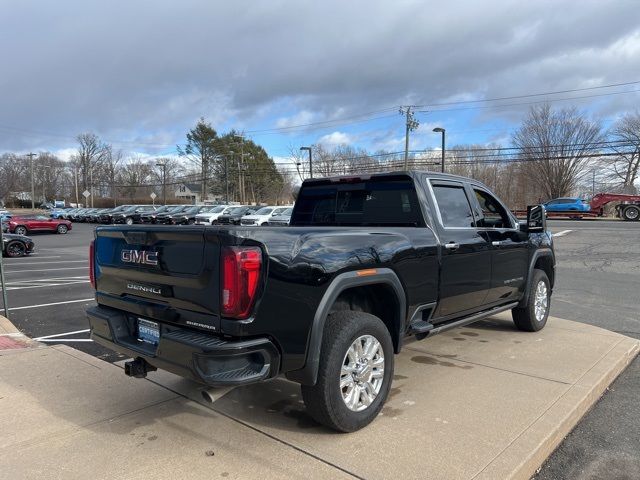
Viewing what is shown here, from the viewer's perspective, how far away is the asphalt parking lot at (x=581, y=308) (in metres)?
3.30

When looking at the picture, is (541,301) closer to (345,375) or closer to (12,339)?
(345,375)

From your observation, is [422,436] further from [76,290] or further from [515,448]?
[76,290]

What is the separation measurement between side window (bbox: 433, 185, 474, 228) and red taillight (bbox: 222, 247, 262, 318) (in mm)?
2299

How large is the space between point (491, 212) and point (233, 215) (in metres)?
31.2

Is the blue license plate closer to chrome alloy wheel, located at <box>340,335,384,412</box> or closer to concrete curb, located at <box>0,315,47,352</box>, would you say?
chrome alloy wheel, located at <box>340,335,384,412</box>

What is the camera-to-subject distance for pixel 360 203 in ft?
16.2

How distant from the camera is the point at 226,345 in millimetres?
2816

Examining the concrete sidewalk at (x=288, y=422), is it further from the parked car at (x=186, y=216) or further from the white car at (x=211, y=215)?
the parked car at (x=186, y=216)

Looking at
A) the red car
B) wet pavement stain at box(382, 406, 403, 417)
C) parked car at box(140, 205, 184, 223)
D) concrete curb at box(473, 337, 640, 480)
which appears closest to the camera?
concrete curb at box(473, 337, 640, 480)

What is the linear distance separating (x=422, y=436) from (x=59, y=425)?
265 centimetres

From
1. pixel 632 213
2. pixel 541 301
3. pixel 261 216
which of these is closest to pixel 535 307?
pixel 541 301

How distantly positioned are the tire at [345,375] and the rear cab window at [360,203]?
1.27m

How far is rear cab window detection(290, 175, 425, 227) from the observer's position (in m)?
4.49

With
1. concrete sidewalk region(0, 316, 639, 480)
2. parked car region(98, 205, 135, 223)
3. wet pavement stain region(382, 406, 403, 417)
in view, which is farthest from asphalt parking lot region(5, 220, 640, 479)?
parked car region(98, 205, 135, 223)
